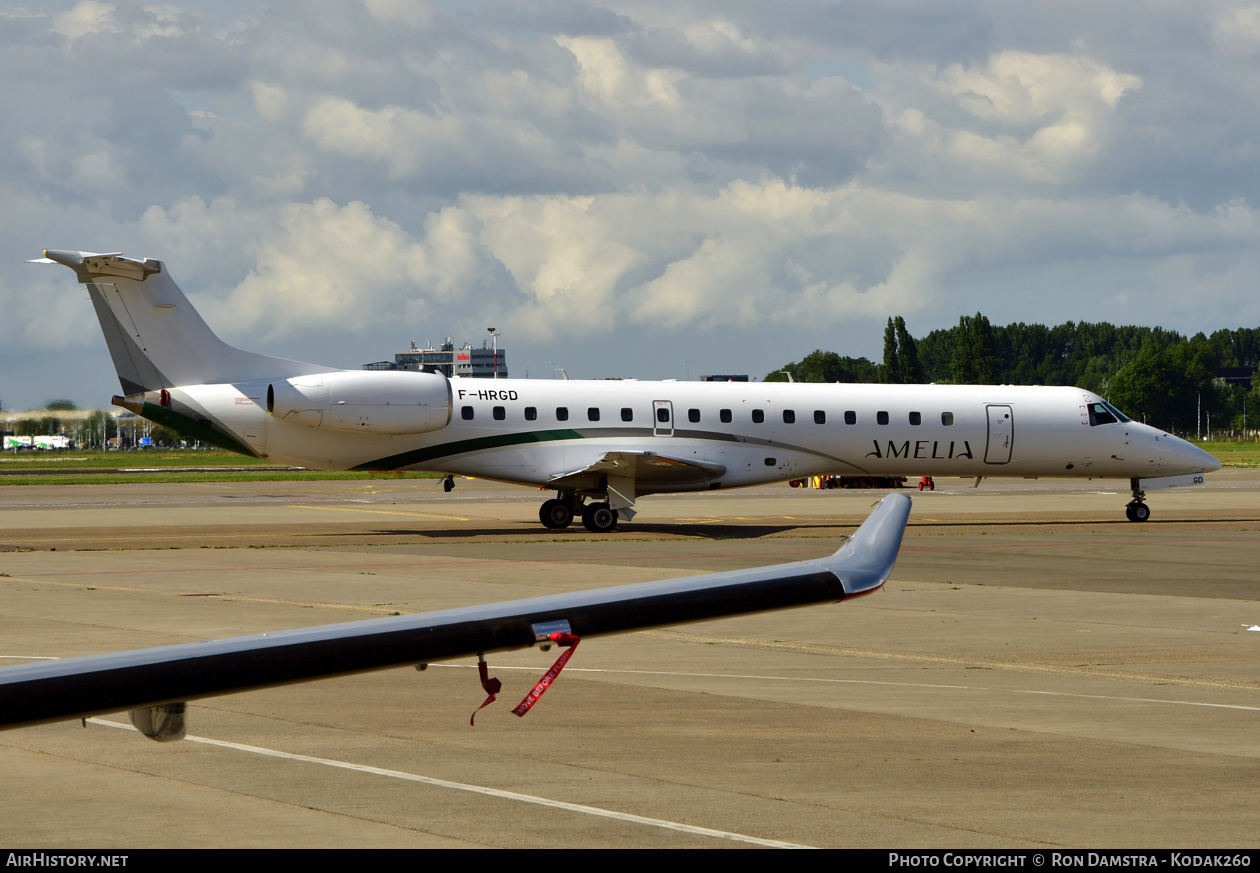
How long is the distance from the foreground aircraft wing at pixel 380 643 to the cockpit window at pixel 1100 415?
28.8m

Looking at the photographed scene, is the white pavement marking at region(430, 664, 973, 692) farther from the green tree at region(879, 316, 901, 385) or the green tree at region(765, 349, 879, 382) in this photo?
the green tree at region(765, 349, 879, 382)

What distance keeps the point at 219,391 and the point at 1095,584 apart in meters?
17.9

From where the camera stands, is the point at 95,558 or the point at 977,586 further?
the point at 95,558

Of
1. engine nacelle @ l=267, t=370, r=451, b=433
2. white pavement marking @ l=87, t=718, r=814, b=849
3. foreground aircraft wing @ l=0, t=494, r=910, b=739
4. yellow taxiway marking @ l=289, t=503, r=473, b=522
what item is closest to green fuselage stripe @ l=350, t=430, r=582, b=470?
engine nacelle @ l=267, t=370, r=451, b=433

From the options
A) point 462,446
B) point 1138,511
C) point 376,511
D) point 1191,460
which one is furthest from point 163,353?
point 1191,460

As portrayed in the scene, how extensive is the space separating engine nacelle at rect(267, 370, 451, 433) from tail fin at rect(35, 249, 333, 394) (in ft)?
4.58

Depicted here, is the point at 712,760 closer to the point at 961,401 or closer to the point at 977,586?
the point at 977,586

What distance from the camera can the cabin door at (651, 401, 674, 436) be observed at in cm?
2991

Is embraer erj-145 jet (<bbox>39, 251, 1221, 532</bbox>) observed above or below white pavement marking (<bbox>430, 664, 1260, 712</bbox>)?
above

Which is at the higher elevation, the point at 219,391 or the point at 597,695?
the point at 219,391

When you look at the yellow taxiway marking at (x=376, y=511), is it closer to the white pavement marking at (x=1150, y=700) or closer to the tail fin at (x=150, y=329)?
the tail fin at (x=150, y=329)

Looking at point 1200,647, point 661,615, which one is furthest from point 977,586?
point 661,615

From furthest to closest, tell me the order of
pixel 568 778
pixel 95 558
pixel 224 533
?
pixel 224 533 < pixel 95 558 < pixel 568 778

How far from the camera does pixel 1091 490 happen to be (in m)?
51.1
